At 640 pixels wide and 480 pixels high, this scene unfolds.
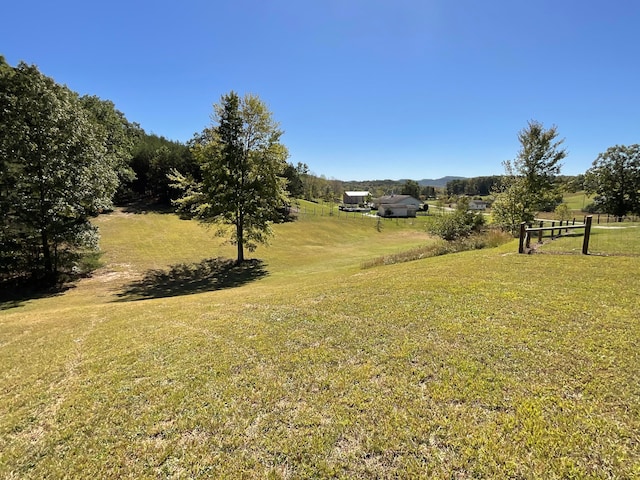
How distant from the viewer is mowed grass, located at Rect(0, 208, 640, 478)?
10.6 feet

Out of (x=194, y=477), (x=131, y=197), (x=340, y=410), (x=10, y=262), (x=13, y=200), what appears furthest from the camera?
(x=131, y=197)

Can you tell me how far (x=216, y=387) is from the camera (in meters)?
4.65

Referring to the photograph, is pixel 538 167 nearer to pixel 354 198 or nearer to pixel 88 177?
pixel 88 177

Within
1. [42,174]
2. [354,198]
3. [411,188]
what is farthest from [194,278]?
[411,188]

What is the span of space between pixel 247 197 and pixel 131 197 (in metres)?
38.0

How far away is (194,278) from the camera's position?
65.6 feet

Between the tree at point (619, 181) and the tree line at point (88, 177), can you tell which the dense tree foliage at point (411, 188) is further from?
the tree line at point (88, 177)

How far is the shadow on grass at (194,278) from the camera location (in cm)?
1634

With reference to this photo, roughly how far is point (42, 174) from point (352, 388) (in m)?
19.9

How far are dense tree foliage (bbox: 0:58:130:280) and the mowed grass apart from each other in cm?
1066

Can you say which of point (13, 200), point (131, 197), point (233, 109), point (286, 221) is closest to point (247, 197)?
point (233, 109)

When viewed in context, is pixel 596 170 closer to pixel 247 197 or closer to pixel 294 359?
pixel 247 197

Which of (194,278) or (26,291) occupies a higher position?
(26,291)

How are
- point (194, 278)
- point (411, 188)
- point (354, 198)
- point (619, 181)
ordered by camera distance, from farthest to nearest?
point (354, 198) < point (411, 188) < point (619, 181) < point (194, 278)
